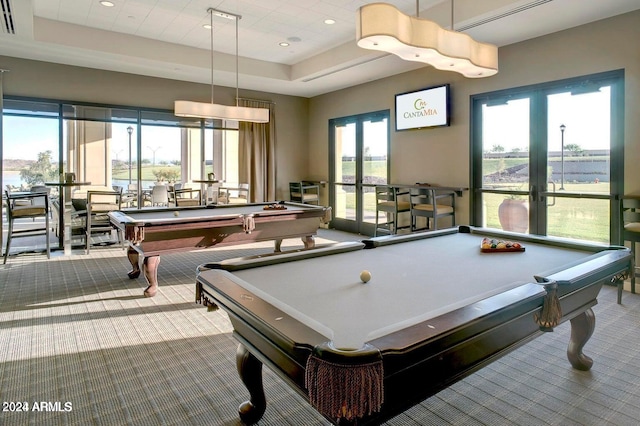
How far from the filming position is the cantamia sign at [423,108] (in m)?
6.20

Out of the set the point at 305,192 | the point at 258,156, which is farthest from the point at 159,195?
the point at 305,192


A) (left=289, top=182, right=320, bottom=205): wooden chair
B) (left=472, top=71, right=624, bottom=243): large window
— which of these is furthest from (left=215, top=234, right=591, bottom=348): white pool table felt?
(left=289, top=182, right=320, bottom=205): wooden chair

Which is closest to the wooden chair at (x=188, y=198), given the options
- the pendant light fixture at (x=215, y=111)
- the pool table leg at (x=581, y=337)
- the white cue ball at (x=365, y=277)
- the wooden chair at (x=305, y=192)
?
the pendant light fixture at (x=215, y=111)

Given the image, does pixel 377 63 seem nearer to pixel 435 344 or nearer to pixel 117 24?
pixel 117 24

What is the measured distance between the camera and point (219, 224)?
422 centimetres

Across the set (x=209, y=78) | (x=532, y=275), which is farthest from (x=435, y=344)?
(x=209, y=78)

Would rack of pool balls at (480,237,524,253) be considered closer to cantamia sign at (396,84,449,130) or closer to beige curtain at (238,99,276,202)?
cantamia sign at (396,84,449,130)

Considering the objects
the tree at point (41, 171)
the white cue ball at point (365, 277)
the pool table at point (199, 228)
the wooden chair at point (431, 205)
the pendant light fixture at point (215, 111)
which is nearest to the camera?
the white cue ball at point (365, 277)

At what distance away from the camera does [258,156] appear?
339 inches

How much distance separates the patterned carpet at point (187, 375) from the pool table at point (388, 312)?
0.27 meters

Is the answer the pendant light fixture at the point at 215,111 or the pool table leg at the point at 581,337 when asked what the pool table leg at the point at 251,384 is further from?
the pendant light fixture at the point at 215,111

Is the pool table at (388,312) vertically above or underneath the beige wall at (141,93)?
underneath

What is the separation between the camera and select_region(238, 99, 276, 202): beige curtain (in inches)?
335

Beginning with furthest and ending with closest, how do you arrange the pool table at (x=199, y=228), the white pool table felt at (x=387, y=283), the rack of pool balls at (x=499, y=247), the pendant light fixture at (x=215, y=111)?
A: the pendant light fixture at (x=215, y=111), the pool table at (x=199, y=228), the rack of pool balls at (x=499, y=247), the white pool table felt at (x=387, y=283)
